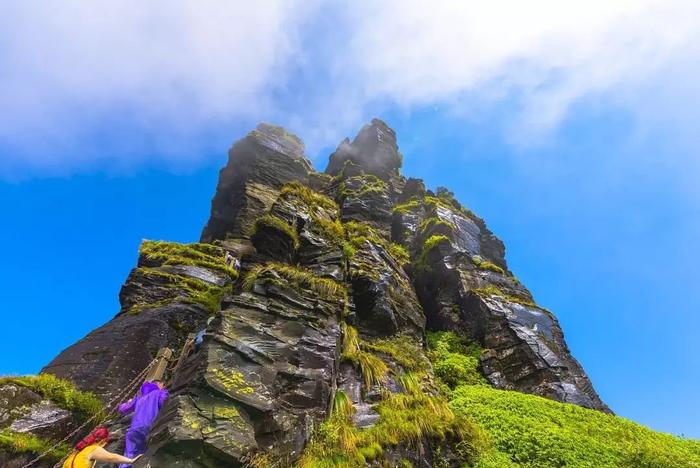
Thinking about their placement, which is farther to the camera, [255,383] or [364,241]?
[364,241]

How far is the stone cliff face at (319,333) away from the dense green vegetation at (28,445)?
555 mm

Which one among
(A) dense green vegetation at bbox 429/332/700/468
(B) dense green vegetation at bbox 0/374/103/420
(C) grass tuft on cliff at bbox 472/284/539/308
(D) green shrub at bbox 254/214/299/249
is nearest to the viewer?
(A) dense green vegetation at bbox 429/332/700/468

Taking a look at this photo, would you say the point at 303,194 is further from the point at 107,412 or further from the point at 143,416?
the point at 143,416

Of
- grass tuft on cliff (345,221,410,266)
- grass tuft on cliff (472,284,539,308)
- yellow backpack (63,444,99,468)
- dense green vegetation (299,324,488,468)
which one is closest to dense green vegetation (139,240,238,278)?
grass tuft on cliff (345,221,410,266)

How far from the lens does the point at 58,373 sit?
13469mm

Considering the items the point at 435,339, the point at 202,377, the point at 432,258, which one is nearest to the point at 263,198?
the point at 432,258

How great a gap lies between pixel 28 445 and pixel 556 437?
14.3 metres

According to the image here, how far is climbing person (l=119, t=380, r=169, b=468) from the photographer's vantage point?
907cm

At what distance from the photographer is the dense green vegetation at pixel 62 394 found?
476 inches

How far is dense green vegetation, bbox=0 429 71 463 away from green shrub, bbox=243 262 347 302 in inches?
257

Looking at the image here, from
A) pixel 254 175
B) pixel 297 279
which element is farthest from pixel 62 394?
pixel 254 175

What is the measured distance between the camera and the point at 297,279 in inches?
570

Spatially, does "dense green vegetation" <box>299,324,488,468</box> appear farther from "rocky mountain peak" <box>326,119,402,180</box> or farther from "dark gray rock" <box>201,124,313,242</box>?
"rocky mountain peak" <box>326,119,402,180</box>

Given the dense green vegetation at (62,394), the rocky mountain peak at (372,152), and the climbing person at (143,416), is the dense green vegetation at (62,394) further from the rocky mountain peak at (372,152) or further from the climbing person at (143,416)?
the rocky mountain peak at (372,152)
